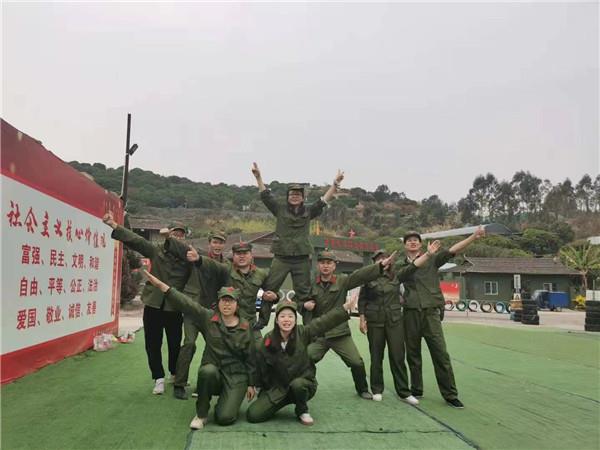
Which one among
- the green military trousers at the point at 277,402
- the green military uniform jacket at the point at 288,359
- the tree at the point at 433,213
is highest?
the tree at the point at 433,213

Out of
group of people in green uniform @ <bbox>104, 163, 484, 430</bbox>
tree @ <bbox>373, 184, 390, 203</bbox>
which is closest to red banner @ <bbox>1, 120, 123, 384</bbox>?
group of people in green uniform @ <bbox>104, 163, 484, 430</bbox>

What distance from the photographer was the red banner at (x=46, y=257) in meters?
4.78

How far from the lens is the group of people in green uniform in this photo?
12.7 ft

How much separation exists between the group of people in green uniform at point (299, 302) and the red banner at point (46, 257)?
1360 mm

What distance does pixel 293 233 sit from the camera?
4.90m

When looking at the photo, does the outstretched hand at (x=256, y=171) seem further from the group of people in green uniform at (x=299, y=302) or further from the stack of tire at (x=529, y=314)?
the stack of tire at (x=529, y=314)

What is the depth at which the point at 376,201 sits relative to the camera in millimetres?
82438

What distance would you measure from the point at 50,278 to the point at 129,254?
390 inches

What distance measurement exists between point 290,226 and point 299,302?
80cm

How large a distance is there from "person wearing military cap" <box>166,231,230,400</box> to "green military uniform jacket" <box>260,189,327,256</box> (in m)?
0.59

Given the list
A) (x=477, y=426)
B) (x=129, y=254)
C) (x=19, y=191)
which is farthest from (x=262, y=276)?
(x=129, y=254)

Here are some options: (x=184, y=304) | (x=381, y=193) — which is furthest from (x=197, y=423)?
(x=381, y=193)

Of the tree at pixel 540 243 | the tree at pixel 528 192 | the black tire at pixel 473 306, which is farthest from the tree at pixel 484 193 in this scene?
the black tire at pixel 473 306

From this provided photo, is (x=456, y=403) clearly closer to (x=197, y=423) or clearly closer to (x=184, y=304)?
(x=197, y=423)
